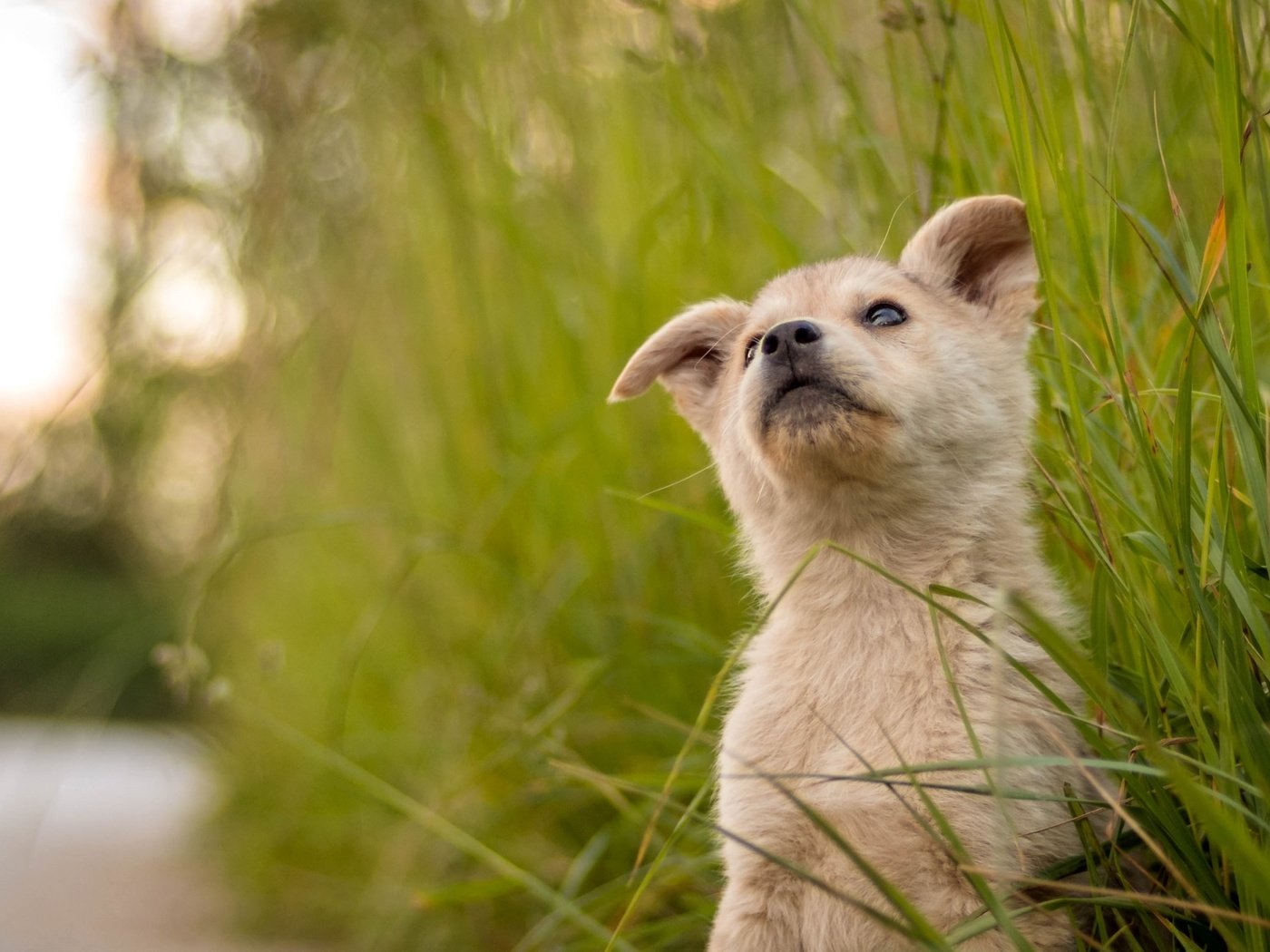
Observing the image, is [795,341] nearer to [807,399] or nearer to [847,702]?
[807,399]

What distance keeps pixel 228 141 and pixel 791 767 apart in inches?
113

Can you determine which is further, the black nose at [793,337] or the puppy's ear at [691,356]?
the puppy's ear at [691,356]

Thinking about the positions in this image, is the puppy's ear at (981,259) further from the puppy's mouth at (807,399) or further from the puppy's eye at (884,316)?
the puppy's mouth at (807,399)

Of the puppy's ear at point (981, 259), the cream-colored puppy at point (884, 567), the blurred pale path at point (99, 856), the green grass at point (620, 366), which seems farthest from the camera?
the blurred pale path at point (99, 856)

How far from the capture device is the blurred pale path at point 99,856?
3.24 m

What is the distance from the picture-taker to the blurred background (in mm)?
2730

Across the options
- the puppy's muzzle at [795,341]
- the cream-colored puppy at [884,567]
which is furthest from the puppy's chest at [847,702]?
the puppy's muzzle at [795,341]

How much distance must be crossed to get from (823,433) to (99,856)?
250 inches

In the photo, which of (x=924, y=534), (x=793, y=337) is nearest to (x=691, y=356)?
(x=793, y=337)

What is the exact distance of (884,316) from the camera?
2.57 m

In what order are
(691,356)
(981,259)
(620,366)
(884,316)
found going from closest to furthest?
1. (884,316)
2. (981,259)
3. (691,356)
4. (620,366)

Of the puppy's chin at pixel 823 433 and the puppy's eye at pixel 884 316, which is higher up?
the puppy's eye at pixel 884 316

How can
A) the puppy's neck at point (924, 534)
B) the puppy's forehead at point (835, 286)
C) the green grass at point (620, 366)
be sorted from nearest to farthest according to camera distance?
the green grass at point (620, 366), the puppy's neck at point (924, 534), the puppy's forehead at point (835, 286)

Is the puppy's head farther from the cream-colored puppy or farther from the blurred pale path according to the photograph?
the blurred pale path
